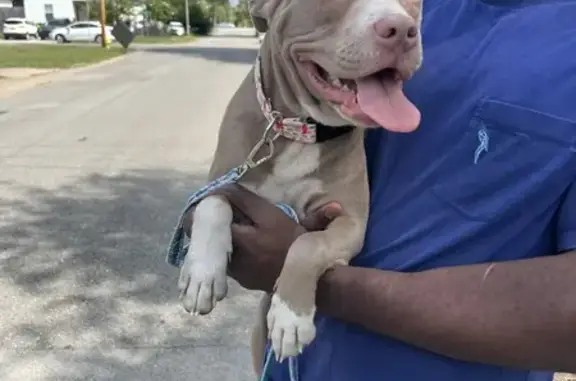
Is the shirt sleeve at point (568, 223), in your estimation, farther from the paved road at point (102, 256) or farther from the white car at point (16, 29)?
the white car at point (16, 29)

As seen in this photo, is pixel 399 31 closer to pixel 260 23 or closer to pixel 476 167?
pixel 476 167

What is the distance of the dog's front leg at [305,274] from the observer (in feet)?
6.03

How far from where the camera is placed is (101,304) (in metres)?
4.94

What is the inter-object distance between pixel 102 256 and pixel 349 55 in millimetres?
4263

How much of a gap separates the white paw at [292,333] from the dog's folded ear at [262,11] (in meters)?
0.73

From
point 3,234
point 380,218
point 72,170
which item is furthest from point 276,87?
point 72,170

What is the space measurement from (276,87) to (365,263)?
1.77ft

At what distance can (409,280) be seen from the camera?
5.31 feet

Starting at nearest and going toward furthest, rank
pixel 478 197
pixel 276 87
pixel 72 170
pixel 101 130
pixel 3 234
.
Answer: pixel 478 197 < pixel 276 87 < pixel 3 234 < pixel 72 170 < pixel 101 130

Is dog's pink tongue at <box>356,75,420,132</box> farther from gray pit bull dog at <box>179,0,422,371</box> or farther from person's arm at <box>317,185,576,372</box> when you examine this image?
person's arm at <box>317,185,576,372</box>

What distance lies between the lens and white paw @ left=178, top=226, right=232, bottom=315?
6.64 feet

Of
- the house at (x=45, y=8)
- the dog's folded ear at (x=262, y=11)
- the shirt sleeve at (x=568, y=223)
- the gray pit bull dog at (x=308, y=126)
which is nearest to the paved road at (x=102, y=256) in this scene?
the gray pit bull dog at (x=308, y=126)

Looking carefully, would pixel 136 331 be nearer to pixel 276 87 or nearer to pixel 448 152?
pixel 276 87

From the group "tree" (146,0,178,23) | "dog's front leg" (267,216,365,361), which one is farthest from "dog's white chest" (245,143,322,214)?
"tree" (146,0,178,23)
